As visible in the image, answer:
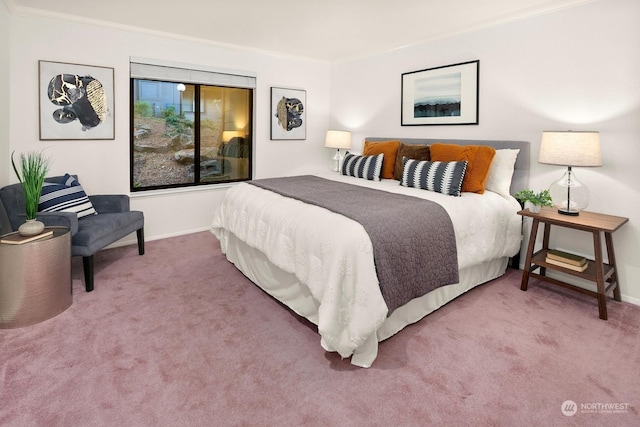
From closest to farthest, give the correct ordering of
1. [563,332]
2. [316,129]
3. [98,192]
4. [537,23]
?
1. [563,332]
2. [537,23]
3. [98,192]
4. [316,129]

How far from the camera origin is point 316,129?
18.5ft

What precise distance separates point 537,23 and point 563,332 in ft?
8.29

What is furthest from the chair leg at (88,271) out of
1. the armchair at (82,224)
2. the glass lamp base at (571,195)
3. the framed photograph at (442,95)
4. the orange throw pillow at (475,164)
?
the glass lamp base at (571,195)

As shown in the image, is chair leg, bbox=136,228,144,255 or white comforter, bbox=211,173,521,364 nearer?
white comforter, bbox=211,173,521,364

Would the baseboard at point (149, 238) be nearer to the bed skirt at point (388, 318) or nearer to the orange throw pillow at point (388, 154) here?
the bed skirt at point (388, 318)

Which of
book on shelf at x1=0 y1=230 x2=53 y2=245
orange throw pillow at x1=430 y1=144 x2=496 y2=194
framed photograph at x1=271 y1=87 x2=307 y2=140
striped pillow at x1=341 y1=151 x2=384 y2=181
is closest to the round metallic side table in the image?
book on shelf at x1=0 y1=230 x2=53 y2=245

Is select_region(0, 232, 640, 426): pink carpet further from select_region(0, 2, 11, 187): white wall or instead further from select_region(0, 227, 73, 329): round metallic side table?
select_region(0, 2, 11, 187): white wall

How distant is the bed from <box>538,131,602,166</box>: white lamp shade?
0.54 meters

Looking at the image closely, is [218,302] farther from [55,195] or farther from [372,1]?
[372,1]

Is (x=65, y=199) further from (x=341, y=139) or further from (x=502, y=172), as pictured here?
(x=502, y=172)

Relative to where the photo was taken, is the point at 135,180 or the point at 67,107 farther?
the point at 135,180

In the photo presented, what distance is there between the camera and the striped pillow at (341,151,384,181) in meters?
3.93

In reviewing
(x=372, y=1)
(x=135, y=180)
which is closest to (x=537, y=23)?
(x=372, y=1)

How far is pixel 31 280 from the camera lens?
2.34 metres
